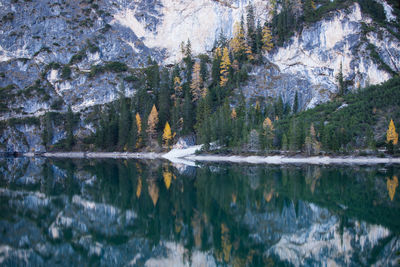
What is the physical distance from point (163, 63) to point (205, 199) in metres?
115

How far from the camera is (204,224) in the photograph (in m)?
22.1

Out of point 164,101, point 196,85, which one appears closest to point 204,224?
point 164,101

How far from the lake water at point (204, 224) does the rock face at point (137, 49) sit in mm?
66659

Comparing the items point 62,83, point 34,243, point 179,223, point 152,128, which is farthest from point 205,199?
point 62,83

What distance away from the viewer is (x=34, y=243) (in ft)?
63.2

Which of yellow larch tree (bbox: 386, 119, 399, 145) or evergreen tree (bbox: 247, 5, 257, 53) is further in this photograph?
evergreen tree (bbox: 247, 5, 257, 53)

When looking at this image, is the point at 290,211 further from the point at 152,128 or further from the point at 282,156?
the point at 152,128

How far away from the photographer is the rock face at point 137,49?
318 ft

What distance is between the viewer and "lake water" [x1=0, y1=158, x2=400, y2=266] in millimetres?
17250

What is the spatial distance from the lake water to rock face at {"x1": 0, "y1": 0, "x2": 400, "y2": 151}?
219 ft

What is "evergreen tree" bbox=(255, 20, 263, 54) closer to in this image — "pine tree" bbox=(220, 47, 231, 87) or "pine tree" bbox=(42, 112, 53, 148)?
"pine tree" bbox=(220, 47, 231, 87)

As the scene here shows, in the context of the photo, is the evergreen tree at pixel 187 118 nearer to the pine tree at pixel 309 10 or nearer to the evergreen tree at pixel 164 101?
the evergreen tree at pixel 164 101

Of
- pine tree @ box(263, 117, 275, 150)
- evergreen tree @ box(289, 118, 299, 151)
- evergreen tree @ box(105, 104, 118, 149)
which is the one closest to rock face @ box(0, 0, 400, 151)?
evergreen tree @ box(105, 104, 118, 149)

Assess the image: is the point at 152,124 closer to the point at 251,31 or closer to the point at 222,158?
the point at 222,158
